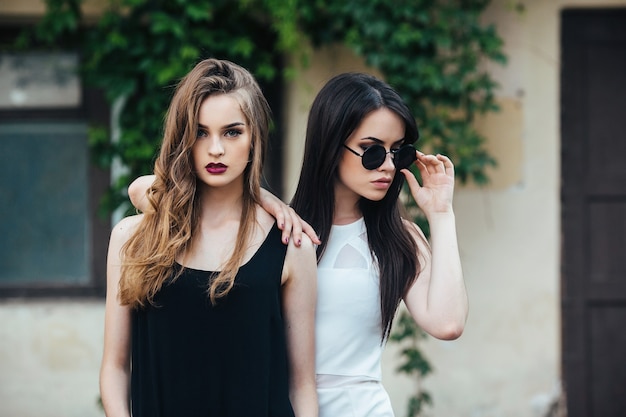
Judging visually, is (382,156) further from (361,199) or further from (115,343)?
(115,343)

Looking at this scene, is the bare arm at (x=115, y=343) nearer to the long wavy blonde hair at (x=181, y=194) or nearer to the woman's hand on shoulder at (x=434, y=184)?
the long wavy blonde hair at (x=181, y=194)

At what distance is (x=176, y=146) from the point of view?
2.38 metres

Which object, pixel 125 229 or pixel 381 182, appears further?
pixel 381 182

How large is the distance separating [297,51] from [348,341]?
261 cm

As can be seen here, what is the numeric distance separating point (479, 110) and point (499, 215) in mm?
589

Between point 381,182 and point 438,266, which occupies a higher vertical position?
point 381,182

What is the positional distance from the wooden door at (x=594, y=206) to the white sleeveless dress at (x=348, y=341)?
284 cm

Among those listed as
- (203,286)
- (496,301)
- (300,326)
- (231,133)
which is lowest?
(496,301)

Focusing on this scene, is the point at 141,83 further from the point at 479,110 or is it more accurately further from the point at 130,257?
the point at 130,257

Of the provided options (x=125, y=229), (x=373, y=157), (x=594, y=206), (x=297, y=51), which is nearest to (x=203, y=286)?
(x=125, y=229)

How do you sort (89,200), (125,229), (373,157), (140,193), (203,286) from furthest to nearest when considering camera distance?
(89,200), (140,193), (373,157), (125,229), (203,286)

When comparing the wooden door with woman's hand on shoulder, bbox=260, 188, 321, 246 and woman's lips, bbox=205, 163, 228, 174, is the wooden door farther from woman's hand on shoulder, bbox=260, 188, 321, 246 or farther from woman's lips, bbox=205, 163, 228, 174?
woman's lips, bbox=205, 163, 228, 174

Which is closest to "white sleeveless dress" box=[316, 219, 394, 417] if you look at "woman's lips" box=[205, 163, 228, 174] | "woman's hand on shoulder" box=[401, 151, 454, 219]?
"woman's hand on shoulder" box=[401, 151, 454, 219]

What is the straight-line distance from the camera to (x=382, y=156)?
8.39 ft
